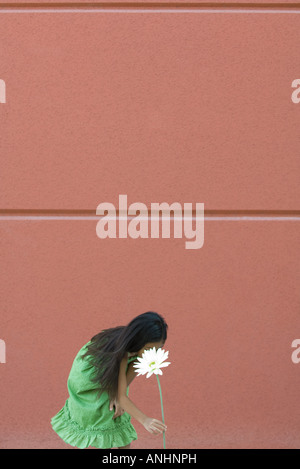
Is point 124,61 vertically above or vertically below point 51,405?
above

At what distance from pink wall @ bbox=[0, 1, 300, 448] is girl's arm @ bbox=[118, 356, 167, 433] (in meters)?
1.02

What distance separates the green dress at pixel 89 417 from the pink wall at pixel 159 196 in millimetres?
856

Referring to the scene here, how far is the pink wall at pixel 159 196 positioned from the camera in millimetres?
4109

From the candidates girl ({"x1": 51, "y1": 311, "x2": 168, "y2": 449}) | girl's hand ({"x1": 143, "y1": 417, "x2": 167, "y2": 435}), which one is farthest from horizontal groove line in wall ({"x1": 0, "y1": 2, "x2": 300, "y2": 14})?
girl's hand ({"x1": 143, "y1": 417, "x2": 167, "y2": 435})

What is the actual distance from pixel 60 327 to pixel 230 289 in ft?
3.46

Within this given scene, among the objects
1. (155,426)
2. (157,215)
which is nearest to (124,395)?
(155,426)

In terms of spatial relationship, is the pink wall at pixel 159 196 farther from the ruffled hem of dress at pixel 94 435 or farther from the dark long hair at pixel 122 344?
the dark long hair at pixel 122 344

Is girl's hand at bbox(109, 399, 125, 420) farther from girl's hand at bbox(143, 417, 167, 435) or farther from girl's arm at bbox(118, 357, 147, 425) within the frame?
girl's hand at bbox(143, 417, 167, 435)

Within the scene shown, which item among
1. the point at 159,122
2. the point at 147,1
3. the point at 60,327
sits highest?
the point at 147,1

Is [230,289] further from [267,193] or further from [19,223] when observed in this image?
[19,223]

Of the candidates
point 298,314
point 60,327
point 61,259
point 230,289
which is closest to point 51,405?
point 60,327

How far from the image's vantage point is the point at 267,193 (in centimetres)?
416

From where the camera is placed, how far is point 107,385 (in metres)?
3.16

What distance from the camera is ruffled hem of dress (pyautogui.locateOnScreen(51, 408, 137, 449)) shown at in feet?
10.8
